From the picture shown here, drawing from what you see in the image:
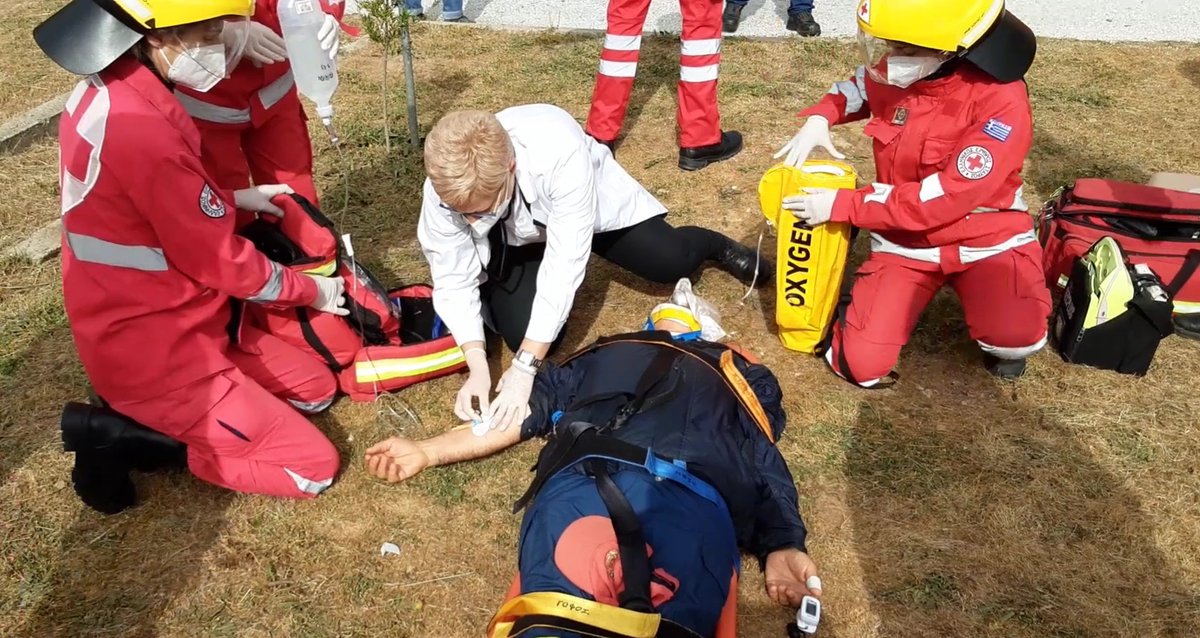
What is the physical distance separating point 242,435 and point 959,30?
9.55 ft

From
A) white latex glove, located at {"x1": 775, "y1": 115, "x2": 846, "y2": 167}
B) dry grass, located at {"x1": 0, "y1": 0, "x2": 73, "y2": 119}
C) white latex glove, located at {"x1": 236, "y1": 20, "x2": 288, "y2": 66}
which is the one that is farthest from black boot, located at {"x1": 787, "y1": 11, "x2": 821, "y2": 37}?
dry grass, located at {"x1": 0, "y1": 0, "x2": 73, "y2": 119}

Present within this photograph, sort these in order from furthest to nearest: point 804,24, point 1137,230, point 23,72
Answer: point 804,24 → point 23,72 → point 1137,230

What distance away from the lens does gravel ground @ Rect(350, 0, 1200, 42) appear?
7238mm

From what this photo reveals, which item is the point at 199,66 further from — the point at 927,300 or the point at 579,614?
the point at 927,300

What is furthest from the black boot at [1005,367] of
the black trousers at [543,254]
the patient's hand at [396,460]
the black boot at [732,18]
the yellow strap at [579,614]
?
the black boot at [732,18]

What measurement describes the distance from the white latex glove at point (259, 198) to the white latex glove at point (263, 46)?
0.51 metres

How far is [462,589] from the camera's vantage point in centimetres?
271

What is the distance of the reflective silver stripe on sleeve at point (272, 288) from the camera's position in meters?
2.88

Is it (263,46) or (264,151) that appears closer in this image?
(263,46)

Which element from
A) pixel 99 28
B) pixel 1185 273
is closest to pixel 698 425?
pixel 99 28

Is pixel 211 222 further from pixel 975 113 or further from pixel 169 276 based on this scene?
pixel 975 113

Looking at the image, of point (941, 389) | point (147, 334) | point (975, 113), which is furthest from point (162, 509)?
point (975, 113)

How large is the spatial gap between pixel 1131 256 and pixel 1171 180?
830 millimetres

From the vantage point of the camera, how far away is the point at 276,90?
3504 mm
